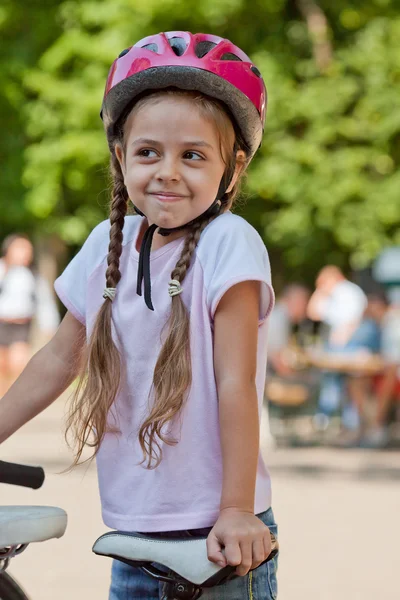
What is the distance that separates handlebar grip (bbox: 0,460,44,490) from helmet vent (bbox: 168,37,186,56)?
0.94m

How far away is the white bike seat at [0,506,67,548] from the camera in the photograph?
2.30 m

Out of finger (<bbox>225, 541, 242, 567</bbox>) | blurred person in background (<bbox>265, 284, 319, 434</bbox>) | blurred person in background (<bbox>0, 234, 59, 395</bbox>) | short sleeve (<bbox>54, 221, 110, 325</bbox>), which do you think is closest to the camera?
finger (<bbox>225, 541, 242, 567</bbox>)

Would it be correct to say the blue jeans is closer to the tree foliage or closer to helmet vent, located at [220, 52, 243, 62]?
helmet vent, located at [220, 52, 243, 62]

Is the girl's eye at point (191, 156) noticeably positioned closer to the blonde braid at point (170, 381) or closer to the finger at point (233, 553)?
the blonde braid at point (170, 381)

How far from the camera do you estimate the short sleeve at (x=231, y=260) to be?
2361mm

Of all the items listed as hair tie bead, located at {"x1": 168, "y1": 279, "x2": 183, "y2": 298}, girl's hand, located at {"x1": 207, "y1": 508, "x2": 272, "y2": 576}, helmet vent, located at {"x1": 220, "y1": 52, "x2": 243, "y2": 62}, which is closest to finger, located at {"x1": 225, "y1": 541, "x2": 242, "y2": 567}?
girl's hand, located at {"x1": 207, "y1": 508, "x2": 272, "y2": 576}

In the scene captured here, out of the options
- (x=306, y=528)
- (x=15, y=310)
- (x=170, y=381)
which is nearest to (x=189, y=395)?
(x=170, y=381)

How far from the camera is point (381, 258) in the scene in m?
17.8

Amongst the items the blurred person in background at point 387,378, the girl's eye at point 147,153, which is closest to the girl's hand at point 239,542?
the girl's eye at point 147,153

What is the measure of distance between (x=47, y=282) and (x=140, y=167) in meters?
19.3

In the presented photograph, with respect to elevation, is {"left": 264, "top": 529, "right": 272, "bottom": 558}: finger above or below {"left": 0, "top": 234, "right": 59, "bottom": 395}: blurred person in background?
below

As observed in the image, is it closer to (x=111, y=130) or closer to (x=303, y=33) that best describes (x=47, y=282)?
(x=303, y=33)

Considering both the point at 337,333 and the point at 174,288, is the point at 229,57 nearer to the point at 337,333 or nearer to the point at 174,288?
the point at 174,288

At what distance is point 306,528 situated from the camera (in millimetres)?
6977
